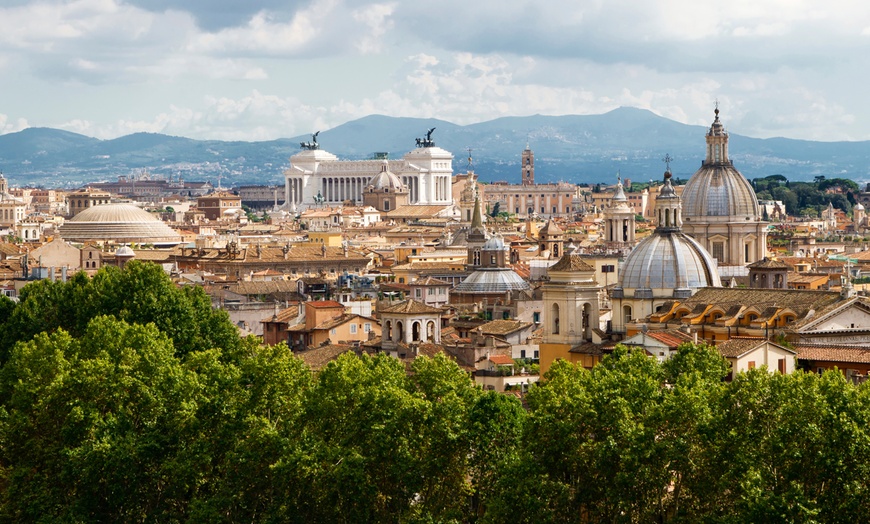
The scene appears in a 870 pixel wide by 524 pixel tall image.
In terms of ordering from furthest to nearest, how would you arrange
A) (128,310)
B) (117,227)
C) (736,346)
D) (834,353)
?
(117,227), (128,310), (834,353), (736,346)

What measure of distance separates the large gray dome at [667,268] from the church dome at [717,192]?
24.5 metres

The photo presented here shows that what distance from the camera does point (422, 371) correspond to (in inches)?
1729

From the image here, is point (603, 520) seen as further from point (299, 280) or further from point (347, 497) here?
point (299, 280)

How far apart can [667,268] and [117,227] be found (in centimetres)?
8662

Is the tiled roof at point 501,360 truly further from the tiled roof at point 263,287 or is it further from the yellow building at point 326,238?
the yellow building at point 326,238

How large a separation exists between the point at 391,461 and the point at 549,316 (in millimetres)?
17042

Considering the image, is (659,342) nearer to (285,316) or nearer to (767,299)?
(767,299)

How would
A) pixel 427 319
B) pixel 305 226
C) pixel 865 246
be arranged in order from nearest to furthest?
pixel 427 319, pixel 865 246, pixel 305 226

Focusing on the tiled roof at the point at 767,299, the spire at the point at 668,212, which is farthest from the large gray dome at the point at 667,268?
the tiled roof at the point at 767,299

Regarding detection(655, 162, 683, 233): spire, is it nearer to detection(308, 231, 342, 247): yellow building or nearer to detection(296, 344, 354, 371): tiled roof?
detection(296, 344, 354, 371): tiled roof

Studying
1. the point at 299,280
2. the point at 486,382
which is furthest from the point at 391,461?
the point at 299,280

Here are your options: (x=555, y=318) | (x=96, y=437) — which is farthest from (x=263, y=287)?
(x=96, y=437)

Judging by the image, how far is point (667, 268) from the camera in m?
59.2

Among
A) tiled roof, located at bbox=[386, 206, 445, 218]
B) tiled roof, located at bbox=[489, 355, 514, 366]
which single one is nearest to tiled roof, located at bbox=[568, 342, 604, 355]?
tiled roof, located at bbox=[489, 355, 514, 366]
